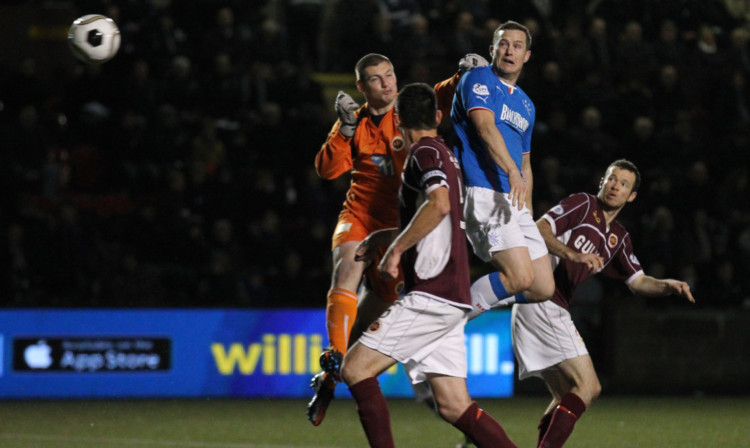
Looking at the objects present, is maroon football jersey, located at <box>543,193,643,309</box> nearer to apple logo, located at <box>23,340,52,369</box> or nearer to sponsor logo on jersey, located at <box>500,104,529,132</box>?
sponsor logo on jersey, located at <box>500,104,529,132</box>

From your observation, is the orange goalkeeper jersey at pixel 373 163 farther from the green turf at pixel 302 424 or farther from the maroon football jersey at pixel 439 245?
the green turf at pixel 302 424

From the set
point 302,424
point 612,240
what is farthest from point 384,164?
point 302,424

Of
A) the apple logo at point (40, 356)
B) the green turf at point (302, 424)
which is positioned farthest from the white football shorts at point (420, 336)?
the apple logo at point (40, 356)

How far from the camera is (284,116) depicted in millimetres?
13602

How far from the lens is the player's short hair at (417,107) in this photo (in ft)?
19.4

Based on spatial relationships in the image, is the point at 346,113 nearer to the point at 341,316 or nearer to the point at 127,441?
the point at 341,316

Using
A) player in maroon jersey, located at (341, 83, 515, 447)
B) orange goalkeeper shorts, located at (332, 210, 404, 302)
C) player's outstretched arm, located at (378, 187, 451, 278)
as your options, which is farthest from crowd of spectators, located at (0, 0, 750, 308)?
player's outstretched arm, located at (378, 187, 451, 278)

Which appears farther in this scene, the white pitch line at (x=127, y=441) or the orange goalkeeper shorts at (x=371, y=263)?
the white pitch line at (x=127, y=441)

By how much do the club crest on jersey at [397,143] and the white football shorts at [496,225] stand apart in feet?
1.62

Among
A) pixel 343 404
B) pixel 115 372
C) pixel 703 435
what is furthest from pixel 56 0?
pixel 703 435

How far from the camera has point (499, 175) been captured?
691 centimetres

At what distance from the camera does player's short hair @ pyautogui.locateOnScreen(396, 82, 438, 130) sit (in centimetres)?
591

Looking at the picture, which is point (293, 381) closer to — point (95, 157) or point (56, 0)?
point (95, 157)

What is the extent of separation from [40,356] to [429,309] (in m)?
6.57
